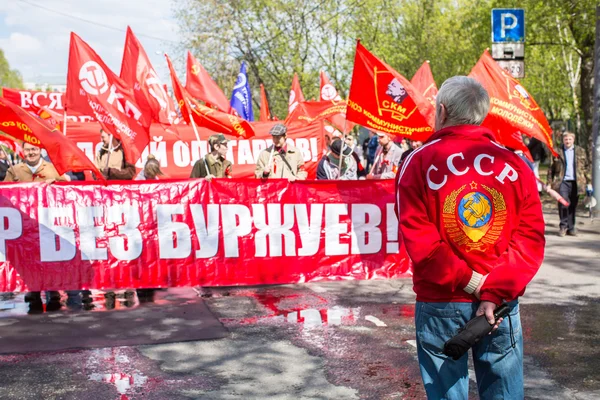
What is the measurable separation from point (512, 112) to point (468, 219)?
7.39m

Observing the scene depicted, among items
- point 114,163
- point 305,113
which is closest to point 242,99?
point 305,113

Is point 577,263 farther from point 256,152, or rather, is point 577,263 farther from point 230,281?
point 256,152

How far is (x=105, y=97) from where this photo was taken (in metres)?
11.0

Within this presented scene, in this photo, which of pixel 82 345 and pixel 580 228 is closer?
pixel 82 345

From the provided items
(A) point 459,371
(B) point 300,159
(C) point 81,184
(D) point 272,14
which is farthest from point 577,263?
(D) point 272,14

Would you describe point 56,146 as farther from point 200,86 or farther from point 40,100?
point 40,100

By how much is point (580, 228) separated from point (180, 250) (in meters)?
8.40

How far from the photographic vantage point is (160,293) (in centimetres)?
933

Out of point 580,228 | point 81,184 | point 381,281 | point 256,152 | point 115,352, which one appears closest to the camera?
point 115,352

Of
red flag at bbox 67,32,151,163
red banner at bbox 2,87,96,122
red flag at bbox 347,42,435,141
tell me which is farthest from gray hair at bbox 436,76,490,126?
red banner at bbox 2,87,96,122

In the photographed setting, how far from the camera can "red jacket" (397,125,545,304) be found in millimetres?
3109

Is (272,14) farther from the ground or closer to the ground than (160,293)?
farther from the ground

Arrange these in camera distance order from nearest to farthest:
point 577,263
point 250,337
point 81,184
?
1. point 250,337
2. point 81,184
3. point 577,263

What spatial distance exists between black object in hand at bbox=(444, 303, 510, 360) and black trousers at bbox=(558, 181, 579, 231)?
11232 millimetres
